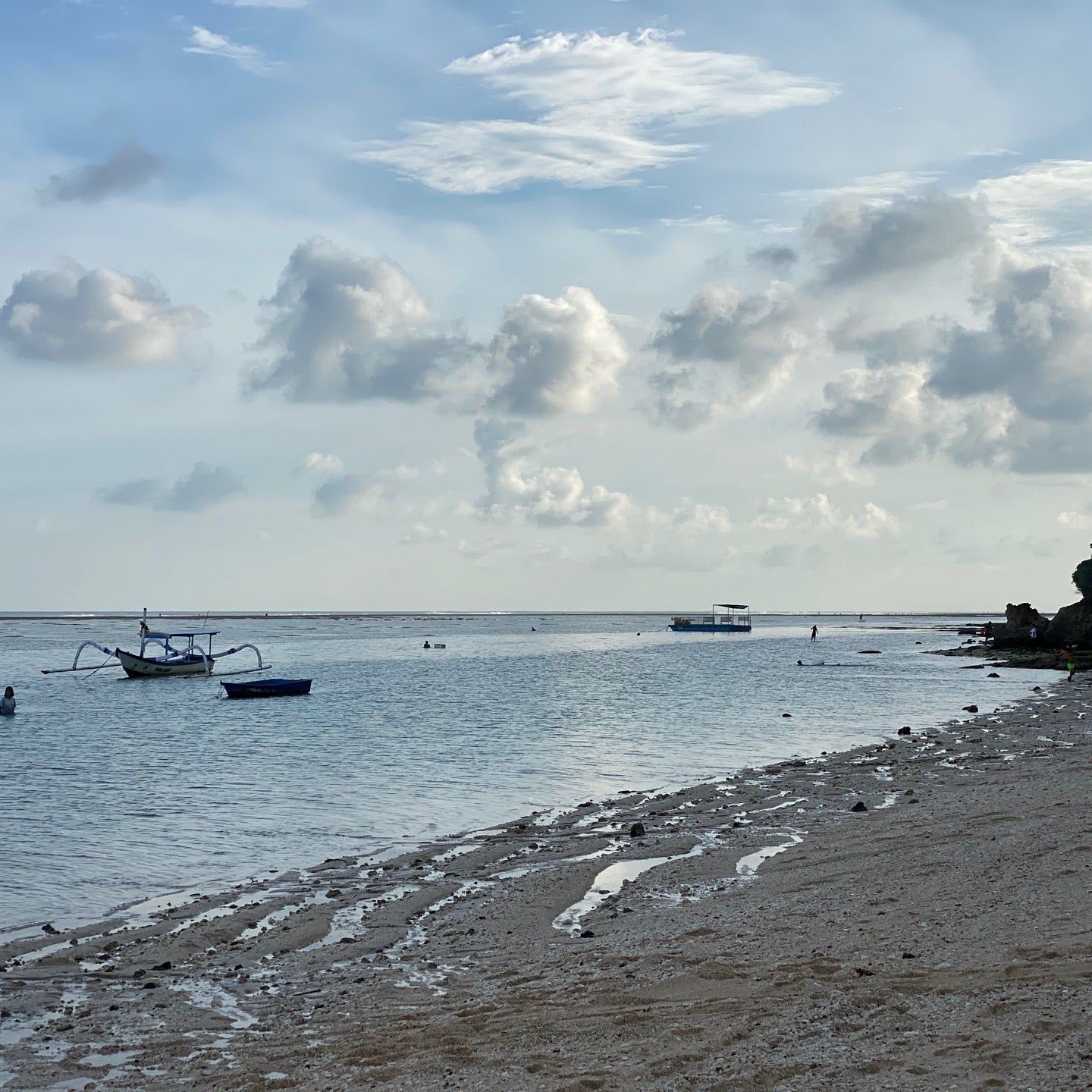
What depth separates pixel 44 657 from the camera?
128m

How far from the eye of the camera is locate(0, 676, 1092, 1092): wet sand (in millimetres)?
8812

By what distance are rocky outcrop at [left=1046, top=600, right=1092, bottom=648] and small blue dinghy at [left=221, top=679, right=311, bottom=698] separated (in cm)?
6337

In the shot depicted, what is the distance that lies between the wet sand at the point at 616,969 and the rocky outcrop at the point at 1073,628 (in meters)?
75.2

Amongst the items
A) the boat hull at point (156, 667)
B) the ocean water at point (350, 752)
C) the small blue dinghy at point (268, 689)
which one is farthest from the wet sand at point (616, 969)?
the boat hull at point (156, 667)

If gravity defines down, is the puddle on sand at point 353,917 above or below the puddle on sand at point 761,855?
below

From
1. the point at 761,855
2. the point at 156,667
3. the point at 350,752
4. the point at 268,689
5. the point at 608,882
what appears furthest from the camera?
the point at 156,667

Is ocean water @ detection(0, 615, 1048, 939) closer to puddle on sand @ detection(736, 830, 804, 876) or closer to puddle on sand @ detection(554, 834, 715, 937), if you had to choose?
puddle on sand @ detection(554, 834, 715, 937)

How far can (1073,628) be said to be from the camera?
9069 centimetres

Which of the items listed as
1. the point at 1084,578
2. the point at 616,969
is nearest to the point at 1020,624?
the point at 1084,578

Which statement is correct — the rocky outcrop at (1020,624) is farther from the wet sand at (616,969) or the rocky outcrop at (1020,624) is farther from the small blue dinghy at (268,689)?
the wet sand at (616,969)

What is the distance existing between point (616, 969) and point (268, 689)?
208 feet

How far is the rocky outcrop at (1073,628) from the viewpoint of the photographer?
291 ft

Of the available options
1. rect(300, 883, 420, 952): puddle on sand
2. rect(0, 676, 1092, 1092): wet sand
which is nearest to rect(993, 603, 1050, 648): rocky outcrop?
rect(0, 676, 1092, 1092): wet sand

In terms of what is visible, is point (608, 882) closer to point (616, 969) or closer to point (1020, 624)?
point (616, 969)
